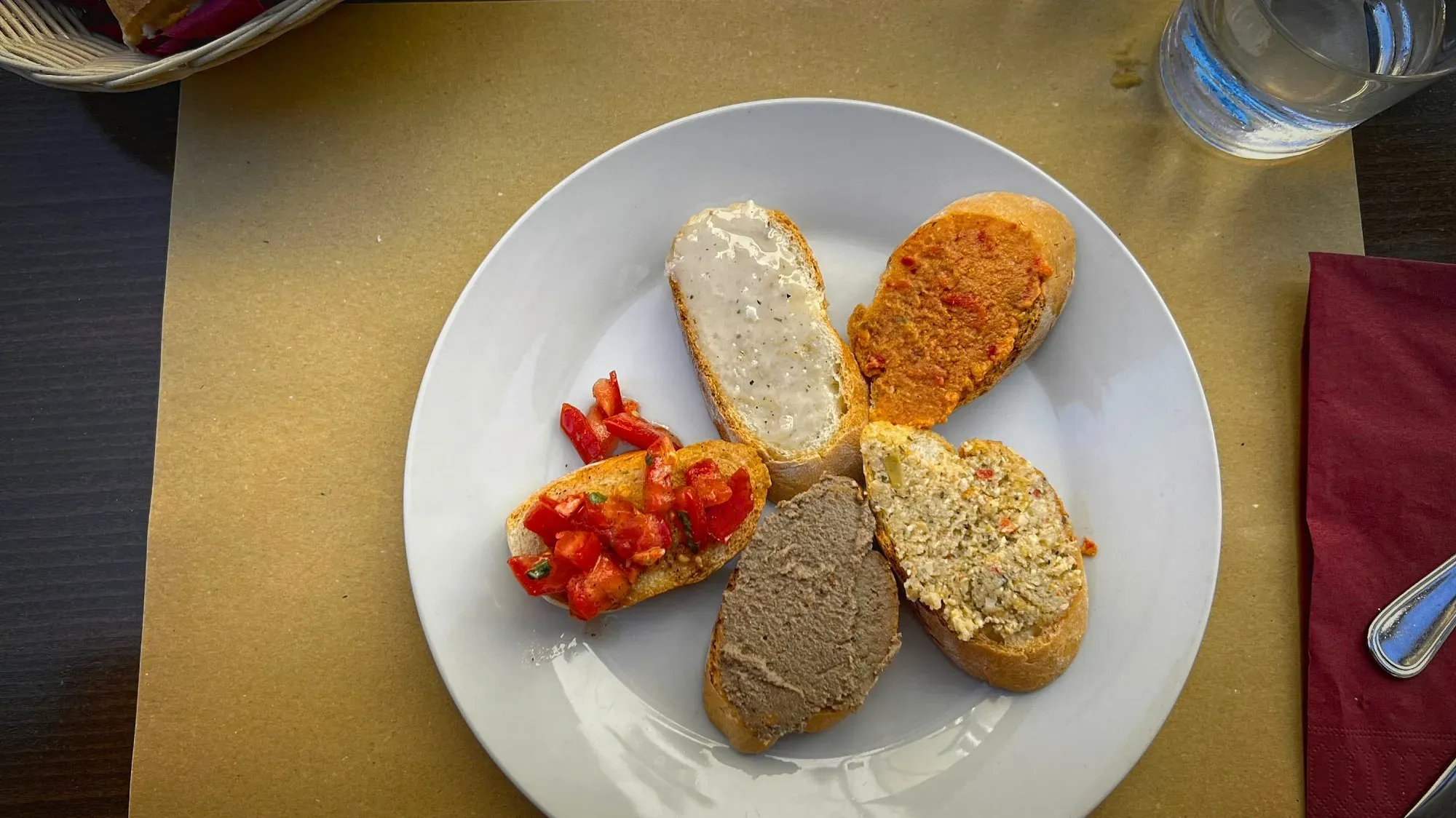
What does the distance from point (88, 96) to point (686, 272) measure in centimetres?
216

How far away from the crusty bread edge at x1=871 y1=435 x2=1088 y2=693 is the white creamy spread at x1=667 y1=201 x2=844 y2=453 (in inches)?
13.5

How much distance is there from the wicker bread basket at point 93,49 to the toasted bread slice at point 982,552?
2045mm

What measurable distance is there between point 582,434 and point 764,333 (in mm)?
609

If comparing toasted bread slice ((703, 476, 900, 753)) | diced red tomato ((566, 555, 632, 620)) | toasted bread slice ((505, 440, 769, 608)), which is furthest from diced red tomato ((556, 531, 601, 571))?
toasted bread slice ((703, 476, 900, 753))

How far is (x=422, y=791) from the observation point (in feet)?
8.16

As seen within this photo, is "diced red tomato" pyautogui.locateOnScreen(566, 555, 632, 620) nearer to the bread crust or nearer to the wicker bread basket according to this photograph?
the bread crust

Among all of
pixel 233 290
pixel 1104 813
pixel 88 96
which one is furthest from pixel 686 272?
pixel 88 96

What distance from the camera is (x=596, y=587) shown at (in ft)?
Result: 7.36

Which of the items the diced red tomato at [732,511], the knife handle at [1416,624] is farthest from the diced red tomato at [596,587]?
the knife handle at [1416,624]

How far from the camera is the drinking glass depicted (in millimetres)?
2469

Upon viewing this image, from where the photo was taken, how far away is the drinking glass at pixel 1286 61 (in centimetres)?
247

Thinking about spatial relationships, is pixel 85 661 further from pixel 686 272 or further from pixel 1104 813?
pixel 1104 813

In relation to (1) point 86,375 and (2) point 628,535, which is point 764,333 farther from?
(1) point 86,375

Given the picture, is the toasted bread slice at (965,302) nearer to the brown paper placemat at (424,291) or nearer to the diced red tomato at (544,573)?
the brown paper placemat at (424,291)
